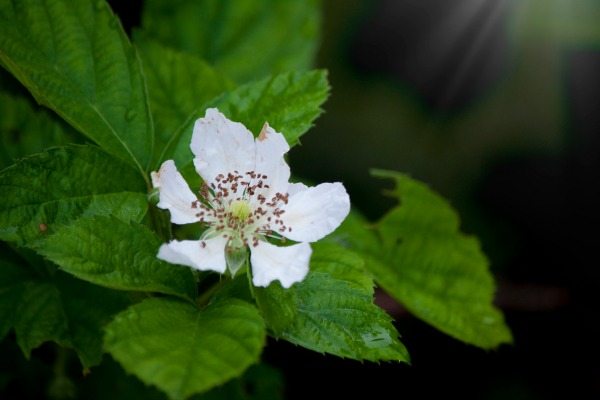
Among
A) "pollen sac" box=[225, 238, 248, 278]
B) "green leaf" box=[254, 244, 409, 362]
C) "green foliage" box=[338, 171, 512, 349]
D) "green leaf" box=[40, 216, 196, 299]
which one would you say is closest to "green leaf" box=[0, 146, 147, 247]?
"green leaf" box=[40, 216, 196, 299]

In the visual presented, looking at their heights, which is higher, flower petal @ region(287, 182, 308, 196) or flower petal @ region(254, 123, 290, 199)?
flower petal @ region(254, 123, 290, 199)

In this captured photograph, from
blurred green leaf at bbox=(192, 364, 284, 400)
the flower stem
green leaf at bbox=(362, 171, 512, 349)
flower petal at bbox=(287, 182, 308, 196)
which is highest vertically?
flower petal at bbox=(287, 182, 308, 196)

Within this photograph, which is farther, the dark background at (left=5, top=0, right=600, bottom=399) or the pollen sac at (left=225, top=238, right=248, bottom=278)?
the dark background at (left=5, top=0, right=600, bottom=399)

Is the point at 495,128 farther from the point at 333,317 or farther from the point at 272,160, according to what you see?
the point at 333,317

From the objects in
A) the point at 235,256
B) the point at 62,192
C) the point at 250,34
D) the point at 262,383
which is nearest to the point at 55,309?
the point at 62,192

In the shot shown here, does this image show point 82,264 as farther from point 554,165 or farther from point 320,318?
point 554,165

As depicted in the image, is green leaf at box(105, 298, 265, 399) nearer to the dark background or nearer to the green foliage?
the green foliage

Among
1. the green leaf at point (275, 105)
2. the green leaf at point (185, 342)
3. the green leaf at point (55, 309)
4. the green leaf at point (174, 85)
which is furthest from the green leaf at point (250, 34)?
the green leaf at point (185, 342)
